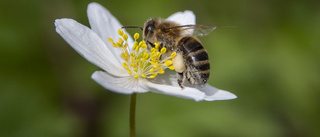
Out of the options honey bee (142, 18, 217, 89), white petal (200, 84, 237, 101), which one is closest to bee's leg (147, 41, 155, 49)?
honey bee (142, 18, 217, 89)

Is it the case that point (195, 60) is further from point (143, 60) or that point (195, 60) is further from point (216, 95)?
point (143, 60)

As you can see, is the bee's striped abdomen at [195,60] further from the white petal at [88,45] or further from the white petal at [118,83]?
the white petal at [88,45]

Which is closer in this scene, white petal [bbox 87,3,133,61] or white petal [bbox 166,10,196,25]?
white petal [bbox 87,3,133,61]

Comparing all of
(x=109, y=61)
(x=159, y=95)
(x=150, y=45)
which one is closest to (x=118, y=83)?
(x=109, y=61)

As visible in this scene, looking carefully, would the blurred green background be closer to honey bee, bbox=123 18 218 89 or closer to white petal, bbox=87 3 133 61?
white petal, bbox=87 3 133 61

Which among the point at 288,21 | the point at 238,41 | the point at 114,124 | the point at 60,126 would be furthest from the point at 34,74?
the point at 288,21

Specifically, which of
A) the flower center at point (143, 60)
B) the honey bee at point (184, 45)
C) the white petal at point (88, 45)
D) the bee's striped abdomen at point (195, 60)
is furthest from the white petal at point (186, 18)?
the white petal at point (88, 45)
